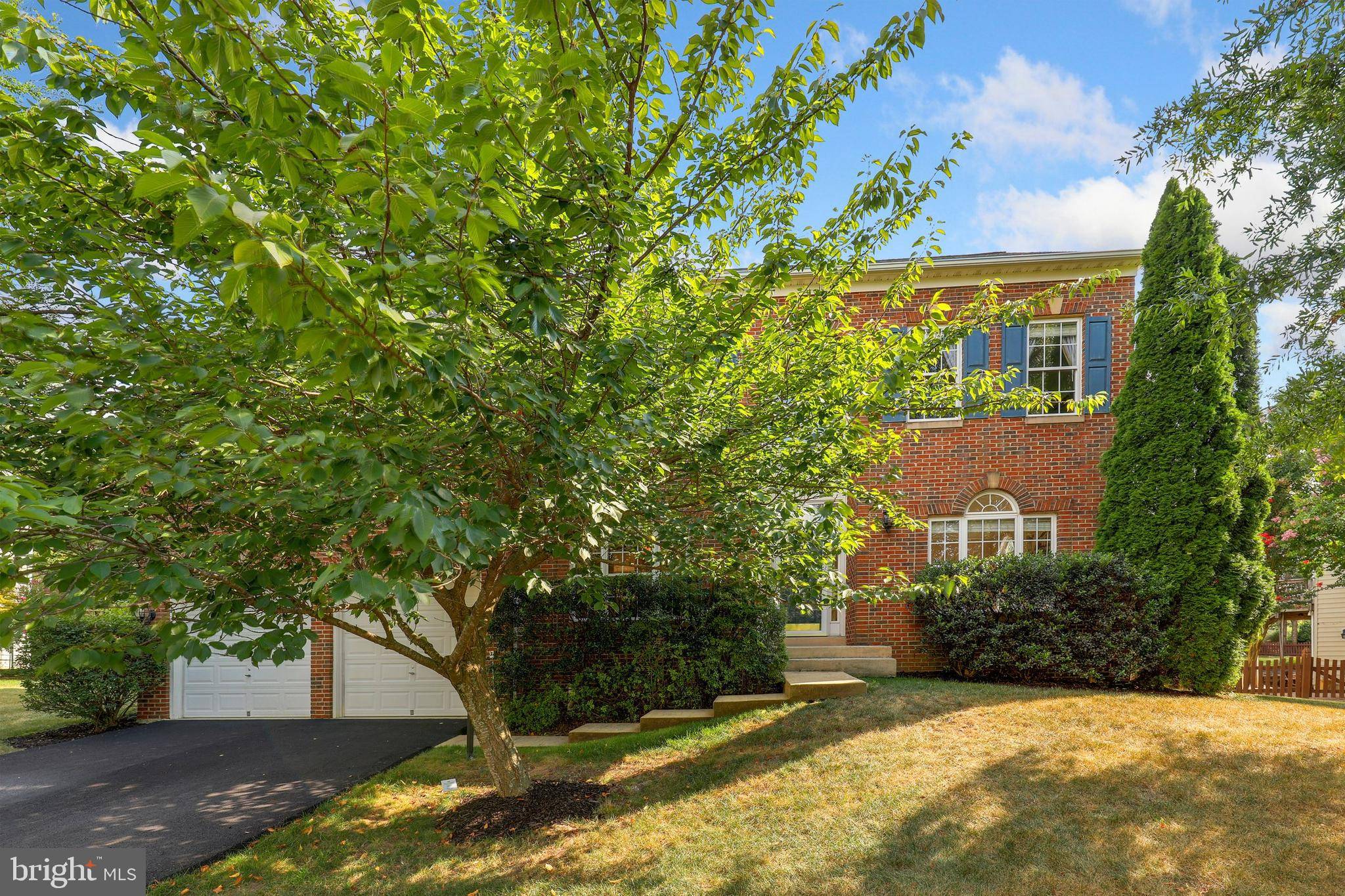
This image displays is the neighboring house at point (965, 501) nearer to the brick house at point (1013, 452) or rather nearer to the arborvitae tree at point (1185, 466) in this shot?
the brick house at point (1013, 452)

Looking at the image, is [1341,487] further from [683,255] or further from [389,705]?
[389,705]

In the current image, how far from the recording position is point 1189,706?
8.02 metres

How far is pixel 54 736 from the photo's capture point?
420 inches

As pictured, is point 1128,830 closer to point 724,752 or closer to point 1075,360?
point 724,752

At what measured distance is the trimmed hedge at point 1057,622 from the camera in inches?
368

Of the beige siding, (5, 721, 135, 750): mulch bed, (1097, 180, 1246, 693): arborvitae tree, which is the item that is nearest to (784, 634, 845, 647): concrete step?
(1097, 180, 1246, 693): arborvitae tree

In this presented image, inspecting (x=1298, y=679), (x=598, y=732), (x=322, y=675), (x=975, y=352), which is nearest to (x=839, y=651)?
(x=598, y=732)

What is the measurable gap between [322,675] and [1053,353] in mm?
13091

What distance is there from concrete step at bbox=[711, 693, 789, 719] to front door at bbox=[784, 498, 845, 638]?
2.62 metres

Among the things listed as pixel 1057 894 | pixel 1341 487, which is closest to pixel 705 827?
pixel 1057 894

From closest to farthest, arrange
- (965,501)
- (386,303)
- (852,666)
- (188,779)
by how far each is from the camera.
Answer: (386,303)
(188,779)
(852,666)
(965,501)

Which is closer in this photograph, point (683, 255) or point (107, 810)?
point (683, 255)

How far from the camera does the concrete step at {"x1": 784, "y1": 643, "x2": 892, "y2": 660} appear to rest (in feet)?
34.6

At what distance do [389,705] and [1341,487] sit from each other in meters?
14.9
